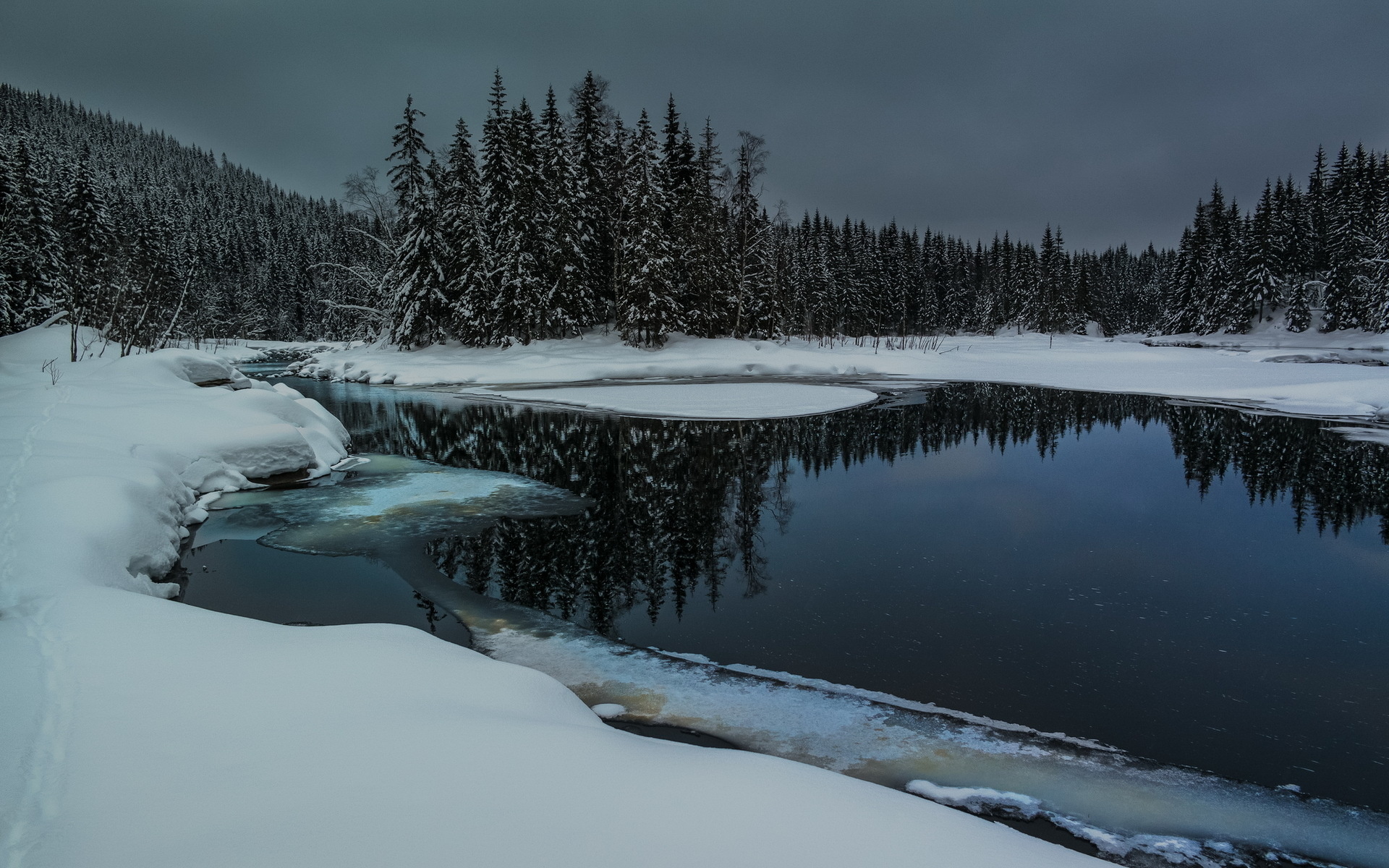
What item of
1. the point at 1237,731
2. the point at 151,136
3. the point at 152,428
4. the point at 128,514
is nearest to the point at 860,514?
the point at 1237,731

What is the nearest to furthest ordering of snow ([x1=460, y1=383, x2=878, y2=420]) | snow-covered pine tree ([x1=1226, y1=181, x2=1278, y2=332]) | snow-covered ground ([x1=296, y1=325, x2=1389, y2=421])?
snow ([x1=460, y1=383, x2=878, y2=420])
snow-covered ground ([x1=296, y1=325, x2=1389, y2=421])
snow-covered pine tree ([x1=1226, y1=181, x2=1278, y2=332])

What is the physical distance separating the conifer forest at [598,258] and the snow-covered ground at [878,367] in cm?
186

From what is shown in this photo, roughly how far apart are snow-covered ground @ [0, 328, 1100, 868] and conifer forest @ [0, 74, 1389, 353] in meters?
25.4

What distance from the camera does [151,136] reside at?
194m

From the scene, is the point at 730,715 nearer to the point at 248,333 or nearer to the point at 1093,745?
the point at 1093,745

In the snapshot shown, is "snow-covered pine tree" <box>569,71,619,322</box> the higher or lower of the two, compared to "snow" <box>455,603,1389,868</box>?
higher

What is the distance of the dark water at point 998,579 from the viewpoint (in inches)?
215

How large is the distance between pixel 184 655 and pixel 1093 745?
19.6 ft

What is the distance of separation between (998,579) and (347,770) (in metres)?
7.00

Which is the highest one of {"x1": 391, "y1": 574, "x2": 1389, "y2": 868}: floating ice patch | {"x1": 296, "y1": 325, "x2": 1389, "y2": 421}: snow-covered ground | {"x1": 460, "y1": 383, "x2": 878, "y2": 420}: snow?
{"x1": 296, "y1": 325, "x2": 1389, "y2": 421}: snow-covered ground

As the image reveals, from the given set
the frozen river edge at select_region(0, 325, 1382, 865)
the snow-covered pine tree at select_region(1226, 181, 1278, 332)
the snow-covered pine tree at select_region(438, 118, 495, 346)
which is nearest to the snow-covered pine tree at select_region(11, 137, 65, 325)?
the snow-covered pine tree at select_region(438, 118, 495, 346)

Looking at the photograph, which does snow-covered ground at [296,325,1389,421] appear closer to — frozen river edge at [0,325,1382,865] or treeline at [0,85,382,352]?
treeline at [0,85,382,352]

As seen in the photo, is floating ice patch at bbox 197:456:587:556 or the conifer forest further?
the conifer forest

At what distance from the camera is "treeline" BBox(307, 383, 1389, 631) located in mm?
8391
